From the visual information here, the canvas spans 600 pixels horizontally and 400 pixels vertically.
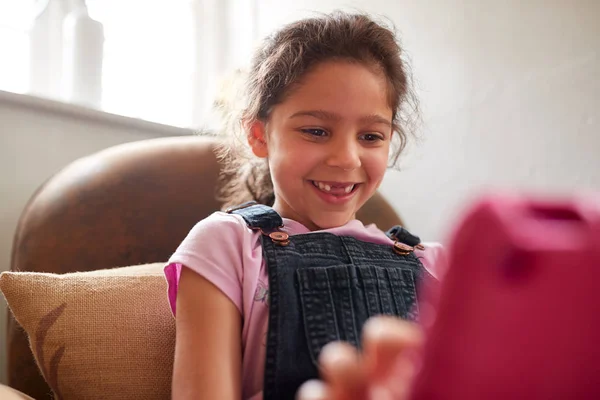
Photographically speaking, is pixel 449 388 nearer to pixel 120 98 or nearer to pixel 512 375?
pixel 512 375

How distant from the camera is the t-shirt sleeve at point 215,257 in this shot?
2.10ft

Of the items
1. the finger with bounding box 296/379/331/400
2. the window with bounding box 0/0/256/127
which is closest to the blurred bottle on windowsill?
the window with bounding box 0/0/256/127

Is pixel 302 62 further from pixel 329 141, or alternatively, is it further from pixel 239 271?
pixel 239 271

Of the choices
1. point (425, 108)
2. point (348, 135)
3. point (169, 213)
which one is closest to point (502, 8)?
point (425, 108)

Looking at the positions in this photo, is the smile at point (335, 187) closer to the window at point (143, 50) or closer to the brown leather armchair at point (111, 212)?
the brown leather armchair at point (111, 212)

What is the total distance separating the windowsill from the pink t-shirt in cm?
64

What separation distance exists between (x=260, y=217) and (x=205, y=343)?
0.66 feet

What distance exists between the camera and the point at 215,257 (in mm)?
652

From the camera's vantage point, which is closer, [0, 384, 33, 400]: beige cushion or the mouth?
[0, 384, 33, 400]: beige cushion

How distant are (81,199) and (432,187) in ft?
2.32

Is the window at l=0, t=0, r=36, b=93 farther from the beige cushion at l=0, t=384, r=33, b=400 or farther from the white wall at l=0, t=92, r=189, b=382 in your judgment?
the beige cushion at l=0, t=384, r=33, b=400

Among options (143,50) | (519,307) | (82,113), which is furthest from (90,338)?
(143,50)

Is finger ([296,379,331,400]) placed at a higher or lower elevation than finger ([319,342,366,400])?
lower

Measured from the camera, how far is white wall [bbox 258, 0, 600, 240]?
0.95 metres
